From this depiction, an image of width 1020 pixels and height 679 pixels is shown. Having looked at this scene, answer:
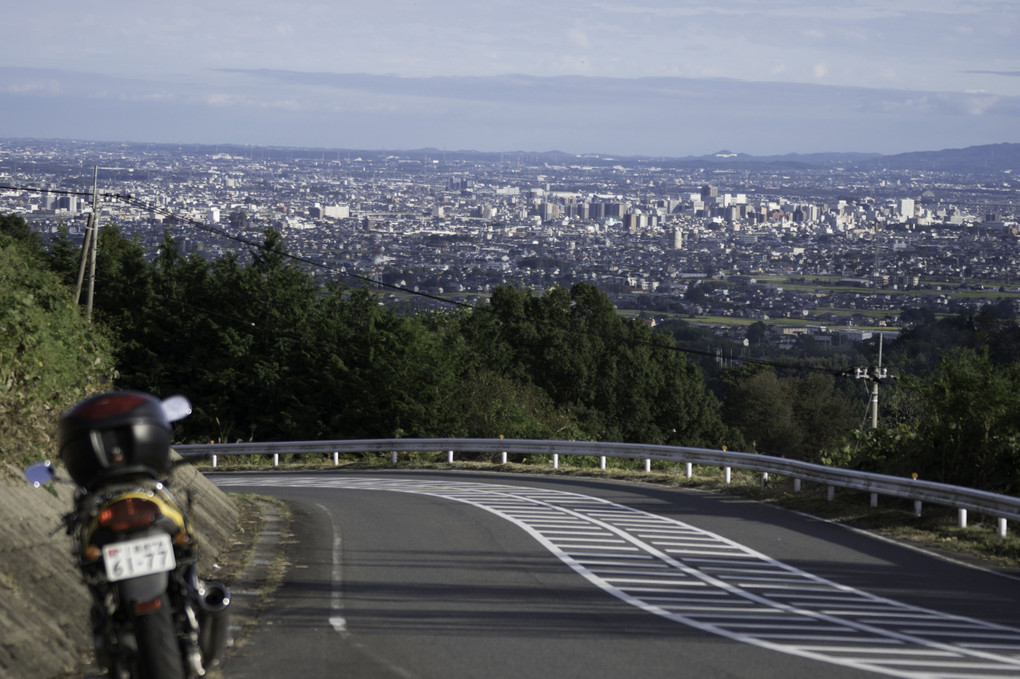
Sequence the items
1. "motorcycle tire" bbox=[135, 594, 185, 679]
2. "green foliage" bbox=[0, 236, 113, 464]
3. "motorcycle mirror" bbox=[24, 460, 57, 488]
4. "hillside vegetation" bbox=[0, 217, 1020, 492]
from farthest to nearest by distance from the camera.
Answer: "hillside vegetation" bbox=[0, 217, 1020, 492] < "green foliage" bbox=[0, 236, 113, 464] < "motorcycle mirror" bbox=[24, 460, 57, 488] < "motorcycle tire" bbox=[135, 594, 185, 679]

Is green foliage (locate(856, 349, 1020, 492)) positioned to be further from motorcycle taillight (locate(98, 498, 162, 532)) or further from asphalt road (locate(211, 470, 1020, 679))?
motorcycle taillight (locate(98, 498, 162, 532))

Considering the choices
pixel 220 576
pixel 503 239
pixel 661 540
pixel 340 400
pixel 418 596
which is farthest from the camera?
pixel 503 239

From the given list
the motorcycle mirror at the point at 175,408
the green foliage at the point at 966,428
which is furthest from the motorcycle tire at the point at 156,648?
the green foliage at the point at 966,428

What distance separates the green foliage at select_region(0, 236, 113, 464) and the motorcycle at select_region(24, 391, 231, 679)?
14.7 feet

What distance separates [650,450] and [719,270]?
11127 centimetres

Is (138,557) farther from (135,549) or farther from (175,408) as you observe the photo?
(175,408)

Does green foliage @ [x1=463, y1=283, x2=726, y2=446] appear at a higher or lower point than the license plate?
lower

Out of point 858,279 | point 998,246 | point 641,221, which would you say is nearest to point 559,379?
point 858,279

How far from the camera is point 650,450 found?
984 inches

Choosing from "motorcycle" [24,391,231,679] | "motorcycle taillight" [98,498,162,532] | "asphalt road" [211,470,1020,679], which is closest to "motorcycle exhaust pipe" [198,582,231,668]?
"motorcycle" [24,391,231,679]

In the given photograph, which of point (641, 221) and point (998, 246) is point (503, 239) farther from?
point (998, 246)

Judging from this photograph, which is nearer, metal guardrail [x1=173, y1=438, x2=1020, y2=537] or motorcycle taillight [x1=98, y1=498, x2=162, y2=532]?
motorcycle taillight [x1=98, y1=498, x2=162, y2=532]

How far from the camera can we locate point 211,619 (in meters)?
5.62

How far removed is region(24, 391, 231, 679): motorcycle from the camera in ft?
17.1
